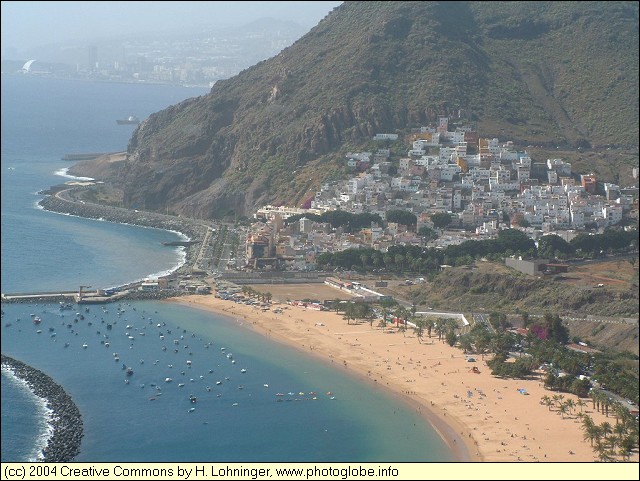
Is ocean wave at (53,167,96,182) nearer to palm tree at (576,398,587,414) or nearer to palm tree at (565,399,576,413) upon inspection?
palm tree at (576,398,587,414)

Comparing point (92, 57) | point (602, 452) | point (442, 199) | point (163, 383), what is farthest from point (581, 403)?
point (92, 57)

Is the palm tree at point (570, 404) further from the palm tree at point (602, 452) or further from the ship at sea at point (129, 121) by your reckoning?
the ship at sea at point (129, 121)

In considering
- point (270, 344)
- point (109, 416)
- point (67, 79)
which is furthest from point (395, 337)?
point (67, 79)

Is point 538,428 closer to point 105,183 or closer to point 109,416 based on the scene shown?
point 109,416

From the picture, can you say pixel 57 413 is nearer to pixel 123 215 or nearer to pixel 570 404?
pixel 570 404

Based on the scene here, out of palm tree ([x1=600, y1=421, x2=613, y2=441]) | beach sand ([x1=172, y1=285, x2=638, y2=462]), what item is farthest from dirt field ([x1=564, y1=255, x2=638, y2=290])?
palm tree ([x1=600, y1=421, x2=613, y2=441])

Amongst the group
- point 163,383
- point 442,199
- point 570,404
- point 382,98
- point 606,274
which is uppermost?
point 382,98
